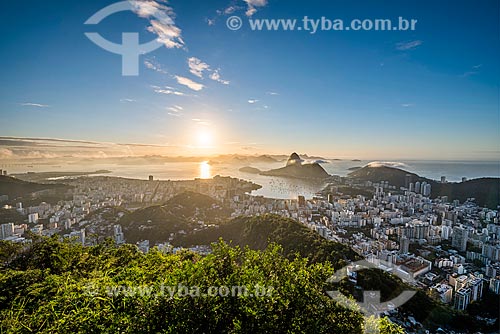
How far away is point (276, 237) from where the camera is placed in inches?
415

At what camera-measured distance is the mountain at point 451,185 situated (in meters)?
13.4

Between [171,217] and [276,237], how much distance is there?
689 cm

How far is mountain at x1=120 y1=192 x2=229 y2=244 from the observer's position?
1242 centimetres

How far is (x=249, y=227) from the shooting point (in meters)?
12.5

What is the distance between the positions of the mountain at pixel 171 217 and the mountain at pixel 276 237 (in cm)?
130

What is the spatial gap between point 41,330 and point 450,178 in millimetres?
23411

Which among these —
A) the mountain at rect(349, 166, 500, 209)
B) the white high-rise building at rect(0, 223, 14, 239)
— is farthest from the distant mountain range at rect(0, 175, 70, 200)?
the mountain at rect(349, 166, 500, 209)

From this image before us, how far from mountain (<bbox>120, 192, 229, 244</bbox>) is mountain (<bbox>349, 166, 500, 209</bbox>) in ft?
45.5

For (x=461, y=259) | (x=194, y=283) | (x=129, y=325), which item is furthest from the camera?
(x=461, y=259)

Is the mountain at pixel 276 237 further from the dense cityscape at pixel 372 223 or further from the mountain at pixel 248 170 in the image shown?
the mountain at pixel 248 170

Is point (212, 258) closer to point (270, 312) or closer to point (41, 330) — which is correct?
point (270, 312)

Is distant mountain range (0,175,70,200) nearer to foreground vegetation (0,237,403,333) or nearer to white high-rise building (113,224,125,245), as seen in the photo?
white high-rise building (113,224,125,245)

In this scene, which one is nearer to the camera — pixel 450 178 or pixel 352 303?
pixel 352 303

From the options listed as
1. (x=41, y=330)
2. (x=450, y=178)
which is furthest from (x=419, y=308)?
(x=450, y=178)
